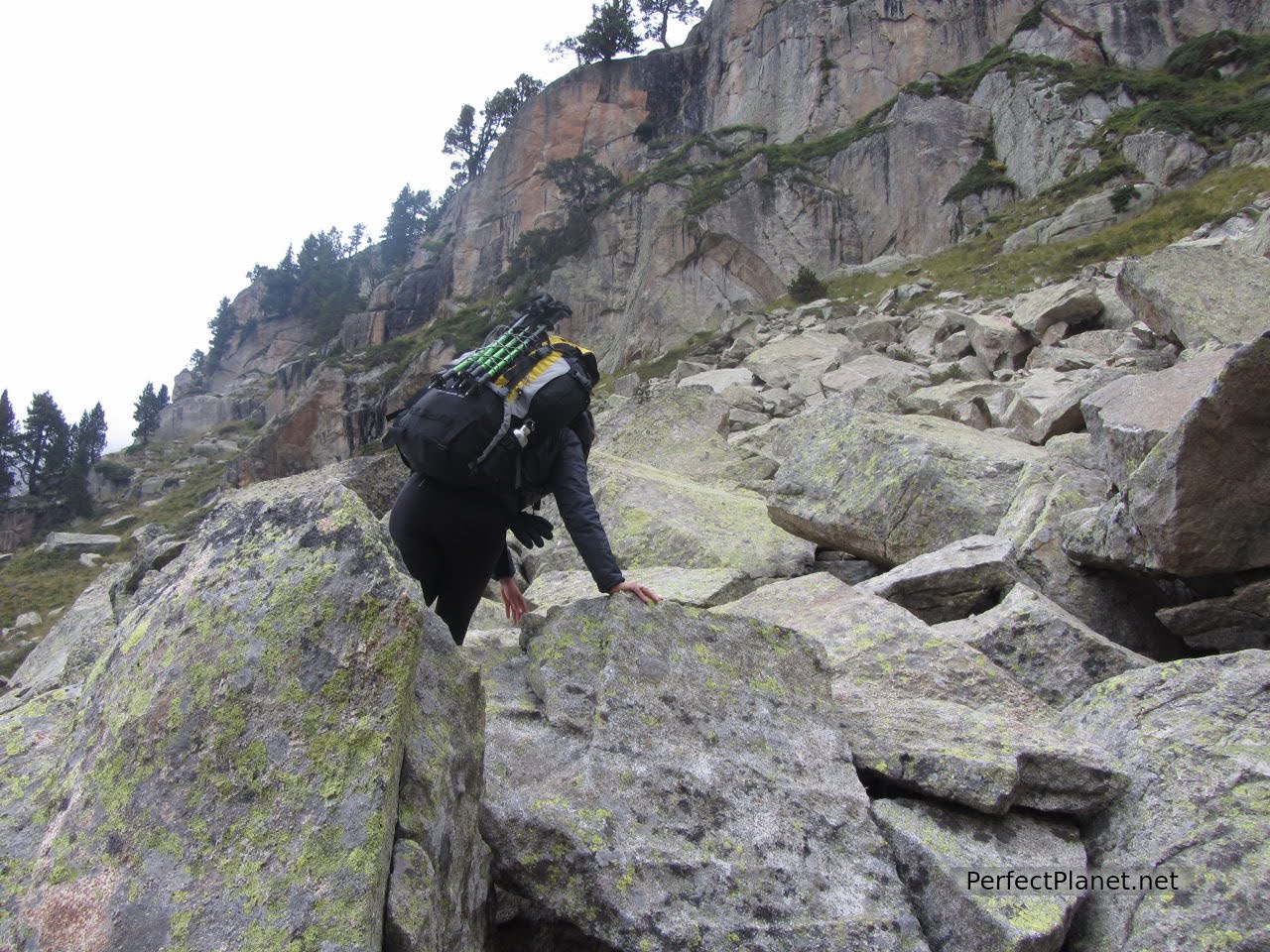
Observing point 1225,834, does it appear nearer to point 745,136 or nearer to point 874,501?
point 874,501

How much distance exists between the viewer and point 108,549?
1845 inches

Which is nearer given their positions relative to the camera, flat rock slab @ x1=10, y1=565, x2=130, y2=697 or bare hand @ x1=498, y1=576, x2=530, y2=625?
bare hand @ x1=498, y1=576, x2=530, y2=625

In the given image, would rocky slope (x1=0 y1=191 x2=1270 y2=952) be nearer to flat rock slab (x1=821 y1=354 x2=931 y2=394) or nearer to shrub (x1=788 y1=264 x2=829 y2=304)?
flat rock slab (x1=821 y1=354 x2=931 y2=394)

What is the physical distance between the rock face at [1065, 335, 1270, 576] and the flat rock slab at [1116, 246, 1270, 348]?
6.40 m

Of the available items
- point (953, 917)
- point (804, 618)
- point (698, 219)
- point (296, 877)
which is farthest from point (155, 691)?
point (698, 219)

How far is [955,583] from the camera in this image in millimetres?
5668

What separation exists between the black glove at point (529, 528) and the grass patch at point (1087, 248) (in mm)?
23286

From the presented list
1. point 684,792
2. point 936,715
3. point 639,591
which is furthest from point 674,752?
point 936,715

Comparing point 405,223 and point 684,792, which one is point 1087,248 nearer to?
point 684,792

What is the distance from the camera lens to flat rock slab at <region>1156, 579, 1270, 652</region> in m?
4.59

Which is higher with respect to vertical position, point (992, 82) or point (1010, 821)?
point (992, 82)

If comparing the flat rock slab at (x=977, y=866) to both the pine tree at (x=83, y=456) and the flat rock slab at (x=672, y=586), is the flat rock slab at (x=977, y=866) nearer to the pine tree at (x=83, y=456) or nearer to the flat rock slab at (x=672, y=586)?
the flat rock slab at (x=672, y=586)

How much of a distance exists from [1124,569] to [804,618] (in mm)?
1922

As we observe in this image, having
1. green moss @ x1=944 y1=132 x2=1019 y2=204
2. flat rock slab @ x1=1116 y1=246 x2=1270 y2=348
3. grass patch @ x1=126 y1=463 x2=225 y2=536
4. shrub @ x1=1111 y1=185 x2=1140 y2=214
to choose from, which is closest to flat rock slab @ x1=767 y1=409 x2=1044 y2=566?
flat rock slab @ x1=1116 y1=246 x2=1270 y2=348
